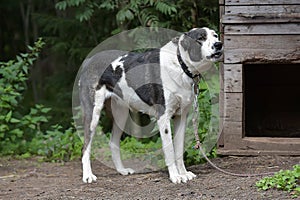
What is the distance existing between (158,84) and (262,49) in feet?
4.08

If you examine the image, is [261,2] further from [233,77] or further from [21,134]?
[21,134]

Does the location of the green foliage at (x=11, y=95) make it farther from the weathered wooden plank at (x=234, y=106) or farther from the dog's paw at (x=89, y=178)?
the weathered wooden plank at (x=234, y=106)

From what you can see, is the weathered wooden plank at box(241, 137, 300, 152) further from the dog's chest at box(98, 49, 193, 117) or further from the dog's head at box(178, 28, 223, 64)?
the dog's head at box(178, 28, 223, 64)

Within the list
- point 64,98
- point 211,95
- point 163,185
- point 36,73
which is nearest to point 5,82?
point 64,98

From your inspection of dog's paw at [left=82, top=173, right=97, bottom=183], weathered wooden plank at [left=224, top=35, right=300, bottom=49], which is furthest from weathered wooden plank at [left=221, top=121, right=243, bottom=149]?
dog's paw at [left=82, top=173, right=97, bottom=183]

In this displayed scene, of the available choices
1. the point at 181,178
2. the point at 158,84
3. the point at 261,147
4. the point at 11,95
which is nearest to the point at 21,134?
the point at 11,95

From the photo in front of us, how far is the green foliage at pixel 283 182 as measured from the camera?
4.97m

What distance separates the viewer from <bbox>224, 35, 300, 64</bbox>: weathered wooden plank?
622 centimetres

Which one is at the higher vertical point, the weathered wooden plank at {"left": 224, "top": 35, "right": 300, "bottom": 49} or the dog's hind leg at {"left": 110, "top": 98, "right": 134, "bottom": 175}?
the weathered wooden plank at {"left": 224, "top": 35, "right": 300, "bottom": 49}

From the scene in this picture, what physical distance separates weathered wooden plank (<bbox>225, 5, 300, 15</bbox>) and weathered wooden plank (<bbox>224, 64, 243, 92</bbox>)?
54 cm

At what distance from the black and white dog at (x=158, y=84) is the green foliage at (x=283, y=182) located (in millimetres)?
832

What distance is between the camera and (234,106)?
634 centimetres

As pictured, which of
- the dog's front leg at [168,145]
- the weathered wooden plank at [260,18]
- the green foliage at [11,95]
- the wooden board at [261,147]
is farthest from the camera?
the green foliage at [11,95]

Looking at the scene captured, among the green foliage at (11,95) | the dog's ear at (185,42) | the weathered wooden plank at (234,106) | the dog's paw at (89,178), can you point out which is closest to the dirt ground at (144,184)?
the dog's paw at (89,178)
